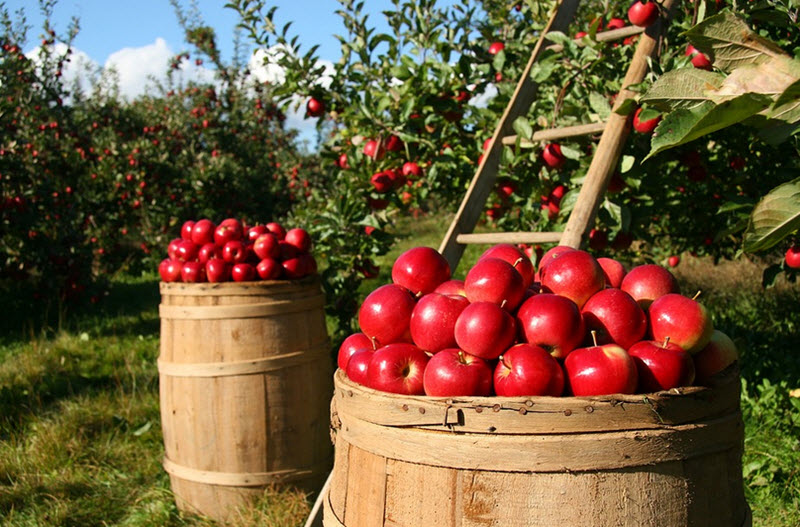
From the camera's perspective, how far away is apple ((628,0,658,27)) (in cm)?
260

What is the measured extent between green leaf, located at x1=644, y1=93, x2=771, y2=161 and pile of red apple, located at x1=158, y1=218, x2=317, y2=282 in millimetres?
2149

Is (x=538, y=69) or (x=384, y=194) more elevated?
(x=538, y=69)

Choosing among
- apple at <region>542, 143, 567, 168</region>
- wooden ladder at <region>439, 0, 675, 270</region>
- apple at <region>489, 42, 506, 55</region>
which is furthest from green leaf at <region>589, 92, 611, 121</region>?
apple at <region>489, 42, 506, 55</region>

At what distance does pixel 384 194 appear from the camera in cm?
355

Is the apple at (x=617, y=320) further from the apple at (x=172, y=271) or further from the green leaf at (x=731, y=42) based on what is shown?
the apple at (x=172, y=271)

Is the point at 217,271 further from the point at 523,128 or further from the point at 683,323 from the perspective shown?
the point at 683,323

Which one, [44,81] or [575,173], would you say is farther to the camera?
[44,81]

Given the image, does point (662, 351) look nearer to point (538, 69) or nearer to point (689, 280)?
point (538, 69)

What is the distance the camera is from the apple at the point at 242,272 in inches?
113

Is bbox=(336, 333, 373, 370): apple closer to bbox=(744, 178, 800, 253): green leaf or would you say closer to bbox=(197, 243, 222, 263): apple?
bbox=(744, 178, 800, 253): green leaf

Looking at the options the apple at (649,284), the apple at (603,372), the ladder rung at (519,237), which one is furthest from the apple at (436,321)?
the ladder rung at (519,237)

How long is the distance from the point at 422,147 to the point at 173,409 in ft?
5.96

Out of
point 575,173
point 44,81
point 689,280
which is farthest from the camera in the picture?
point 44,81

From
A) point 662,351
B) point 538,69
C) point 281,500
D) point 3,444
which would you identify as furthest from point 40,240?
point 662,351
